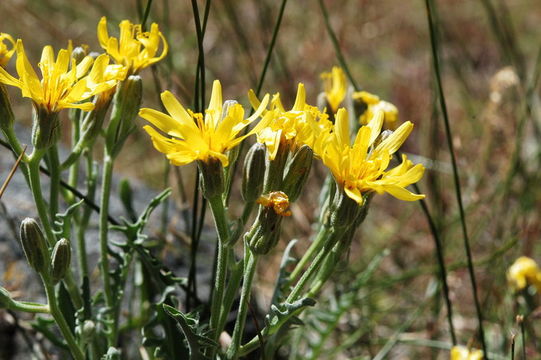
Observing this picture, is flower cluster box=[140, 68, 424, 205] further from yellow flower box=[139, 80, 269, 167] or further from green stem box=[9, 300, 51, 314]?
green stem box=[9, 300, 51, 314]

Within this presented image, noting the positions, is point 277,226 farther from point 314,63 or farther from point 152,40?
point 314,63

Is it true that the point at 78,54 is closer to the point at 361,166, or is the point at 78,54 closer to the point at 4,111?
the point at 4,111

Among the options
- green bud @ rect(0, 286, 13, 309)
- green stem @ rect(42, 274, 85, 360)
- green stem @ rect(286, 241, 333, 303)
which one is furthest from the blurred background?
green bud @ rect(0, 286, 13, 309)

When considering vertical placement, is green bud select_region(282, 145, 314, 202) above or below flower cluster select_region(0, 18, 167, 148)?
below

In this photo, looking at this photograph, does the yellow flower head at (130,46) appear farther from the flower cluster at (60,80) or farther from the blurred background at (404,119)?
the blurred background at (404,119)

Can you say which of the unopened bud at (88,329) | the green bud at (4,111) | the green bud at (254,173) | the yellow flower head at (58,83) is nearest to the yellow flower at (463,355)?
the green bud at (254,173)

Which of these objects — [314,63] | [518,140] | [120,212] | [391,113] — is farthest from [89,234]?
[314,63]
